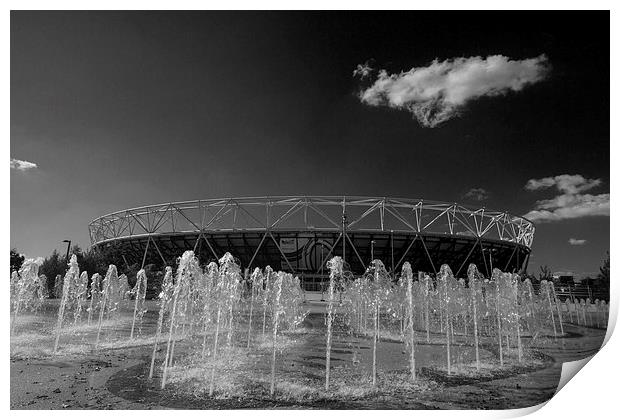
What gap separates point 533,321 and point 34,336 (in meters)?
19.8

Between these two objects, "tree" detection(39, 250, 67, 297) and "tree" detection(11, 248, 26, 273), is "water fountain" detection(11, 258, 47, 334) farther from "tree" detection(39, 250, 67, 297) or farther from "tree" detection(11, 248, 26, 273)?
"tree" detection(39, 250, 67, 297)

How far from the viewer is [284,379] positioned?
8.44 m

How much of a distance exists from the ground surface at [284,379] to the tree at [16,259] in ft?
7.01

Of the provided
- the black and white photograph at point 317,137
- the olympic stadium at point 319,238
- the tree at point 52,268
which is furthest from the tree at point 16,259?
the olympic stadium at point 319,238

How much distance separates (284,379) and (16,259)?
307 inches

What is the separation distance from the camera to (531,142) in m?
10.7

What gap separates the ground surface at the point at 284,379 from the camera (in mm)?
7535

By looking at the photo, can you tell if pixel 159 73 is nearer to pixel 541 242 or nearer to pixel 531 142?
Result: pixel 531 142

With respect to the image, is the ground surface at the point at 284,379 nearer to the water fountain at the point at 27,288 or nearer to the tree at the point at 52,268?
the water fountain at the point at 27,288

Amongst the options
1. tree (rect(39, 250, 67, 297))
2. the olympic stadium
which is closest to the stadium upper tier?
the olympic stadium

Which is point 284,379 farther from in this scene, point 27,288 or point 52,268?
point 52,268

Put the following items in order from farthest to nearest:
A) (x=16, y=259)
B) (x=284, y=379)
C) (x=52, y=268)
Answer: (x=52, y=268) < (x=16, y=259) < (x=284, y=379)

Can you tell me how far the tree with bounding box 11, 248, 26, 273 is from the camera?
9.67 m

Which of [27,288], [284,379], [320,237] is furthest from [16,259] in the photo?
[320,237]
